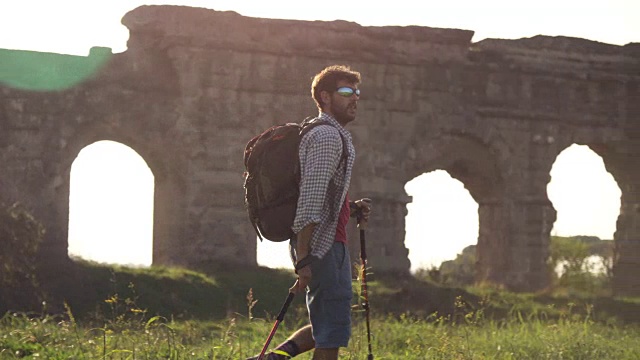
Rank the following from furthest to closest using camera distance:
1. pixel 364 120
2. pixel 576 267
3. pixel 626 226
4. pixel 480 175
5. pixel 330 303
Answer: pixel 576 267
pixel 626 226
pixel 480 175
pixel 364 120
pixel 330 303

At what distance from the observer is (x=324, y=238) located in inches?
264

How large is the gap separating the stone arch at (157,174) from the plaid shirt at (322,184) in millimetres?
12406

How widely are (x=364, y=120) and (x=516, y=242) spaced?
3334 millimetres

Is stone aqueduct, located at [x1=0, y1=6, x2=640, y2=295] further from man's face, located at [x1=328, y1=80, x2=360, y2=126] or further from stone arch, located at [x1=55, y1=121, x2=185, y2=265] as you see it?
man's face, located at [x1=328, y1=80, x2=360, y2=126]

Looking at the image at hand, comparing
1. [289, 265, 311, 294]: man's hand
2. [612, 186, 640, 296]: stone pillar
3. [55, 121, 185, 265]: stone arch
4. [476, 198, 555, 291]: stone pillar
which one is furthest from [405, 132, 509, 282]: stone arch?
[289, 265, 311, 294]: man's hand

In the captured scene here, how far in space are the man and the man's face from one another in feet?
0.28

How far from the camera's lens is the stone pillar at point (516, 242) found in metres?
21.2

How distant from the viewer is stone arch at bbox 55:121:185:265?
18.7 metres

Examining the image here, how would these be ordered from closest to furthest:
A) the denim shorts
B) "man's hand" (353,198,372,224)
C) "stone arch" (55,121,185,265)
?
the denim shorts, "man's hand" (353,198,372,224), "stone arch" (55,121,185,265)

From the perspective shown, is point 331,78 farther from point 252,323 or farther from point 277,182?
point 252,323

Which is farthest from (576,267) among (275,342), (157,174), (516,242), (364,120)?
(275,342)

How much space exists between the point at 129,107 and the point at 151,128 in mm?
463

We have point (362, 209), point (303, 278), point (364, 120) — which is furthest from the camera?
point (364, 120)

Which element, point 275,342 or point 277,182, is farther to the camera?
point 275,342
